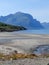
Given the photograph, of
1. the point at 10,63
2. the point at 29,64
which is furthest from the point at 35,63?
the point at 10,63

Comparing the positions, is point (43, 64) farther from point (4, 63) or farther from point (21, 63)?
point (4, 63)

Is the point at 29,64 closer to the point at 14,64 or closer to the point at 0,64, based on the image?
the point at 14,64

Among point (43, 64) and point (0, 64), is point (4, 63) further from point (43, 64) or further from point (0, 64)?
point (43, 64)

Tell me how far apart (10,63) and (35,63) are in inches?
80.4

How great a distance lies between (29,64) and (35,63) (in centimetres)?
63

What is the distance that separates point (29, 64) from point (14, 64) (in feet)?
3.92

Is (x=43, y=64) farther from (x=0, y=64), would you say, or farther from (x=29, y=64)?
(x=0, y=64)

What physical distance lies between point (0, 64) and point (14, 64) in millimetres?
1113

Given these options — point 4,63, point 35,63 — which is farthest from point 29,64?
point 4,63

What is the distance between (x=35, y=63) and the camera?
18781mm

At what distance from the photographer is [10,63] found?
18859 millimetres

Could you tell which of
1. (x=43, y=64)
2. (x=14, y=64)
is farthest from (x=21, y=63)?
(x=43, y=64)

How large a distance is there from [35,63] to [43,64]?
0.83 metres

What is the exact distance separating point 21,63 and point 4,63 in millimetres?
1397
